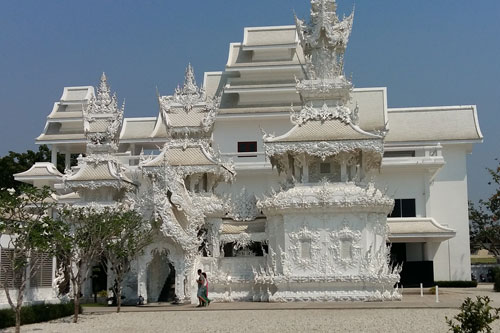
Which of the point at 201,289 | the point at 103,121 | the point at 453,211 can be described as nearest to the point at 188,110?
the point at 103,121

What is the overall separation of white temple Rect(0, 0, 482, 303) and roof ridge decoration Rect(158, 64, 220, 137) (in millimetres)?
46

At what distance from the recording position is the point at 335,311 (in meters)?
20.8

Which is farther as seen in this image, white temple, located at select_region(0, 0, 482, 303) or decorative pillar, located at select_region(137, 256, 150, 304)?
decorative pillar, located at select_region(137, 256, 150, 304)

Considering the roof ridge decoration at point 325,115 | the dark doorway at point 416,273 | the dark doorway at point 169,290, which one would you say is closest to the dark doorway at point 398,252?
the dark doorway at point 416,273

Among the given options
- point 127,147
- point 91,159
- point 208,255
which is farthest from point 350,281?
point 127,147

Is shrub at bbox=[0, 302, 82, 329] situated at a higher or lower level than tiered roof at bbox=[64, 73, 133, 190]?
lower

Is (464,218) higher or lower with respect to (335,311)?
higher

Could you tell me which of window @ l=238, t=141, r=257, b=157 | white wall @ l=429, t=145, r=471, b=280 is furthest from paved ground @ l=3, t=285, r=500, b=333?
window @ l=238, t=141, r=257, b=157

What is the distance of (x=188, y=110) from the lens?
29.7 metres

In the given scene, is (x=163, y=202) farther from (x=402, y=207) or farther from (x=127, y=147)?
(x=127, y=147)

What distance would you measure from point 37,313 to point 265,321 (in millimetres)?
6183

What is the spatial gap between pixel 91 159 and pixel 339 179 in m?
10.3

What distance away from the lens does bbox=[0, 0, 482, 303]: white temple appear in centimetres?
2488

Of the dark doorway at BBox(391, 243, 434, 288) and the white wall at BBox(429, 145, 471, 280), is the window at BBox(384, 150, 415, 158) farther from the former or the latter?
the dark doorway at BBox(391, 243, 434, 288)
